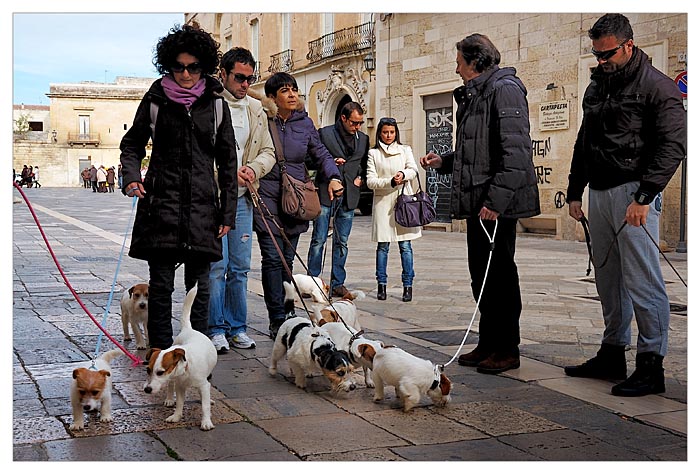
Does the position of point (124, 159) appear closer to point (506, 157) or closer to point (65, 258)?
point (506, 157)

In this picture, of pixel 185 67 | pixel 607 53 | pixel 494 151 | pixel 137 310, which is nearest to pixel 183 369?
pixel 185 67

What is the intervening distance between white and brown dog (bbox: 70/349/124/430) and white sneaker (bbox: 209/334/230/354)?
1.52 m

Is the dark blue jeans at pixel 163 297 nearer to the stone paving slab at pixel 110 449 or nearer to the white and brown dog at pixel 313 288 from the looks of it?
the stone paving slab at pixel 110 449

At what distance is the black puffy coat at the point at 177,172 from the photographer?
434 centimetres

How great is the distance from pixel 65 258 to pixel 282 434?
8866 mm

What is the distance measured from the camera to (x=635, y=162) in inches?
174

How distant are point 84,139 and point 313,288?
101 feet

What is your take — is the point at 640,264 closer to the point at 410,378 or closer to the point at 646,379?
the point at 646,379

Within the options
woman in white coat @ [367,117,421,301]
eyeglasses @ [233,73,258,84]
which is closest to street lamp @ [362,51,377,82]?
woman in white coat @ [367,117,421,301]

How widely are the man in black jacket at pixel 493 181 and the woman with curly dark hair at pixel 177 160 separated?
128 cm

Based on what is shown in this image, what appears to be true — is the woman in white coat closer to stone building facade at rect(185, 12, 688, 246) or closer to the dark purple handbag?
the dark purple handbag

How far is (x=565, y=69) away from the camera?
608 inches

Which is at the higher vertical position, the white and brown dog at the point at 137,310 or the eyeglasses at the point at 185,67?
the eyeglasses at the point at 185,67

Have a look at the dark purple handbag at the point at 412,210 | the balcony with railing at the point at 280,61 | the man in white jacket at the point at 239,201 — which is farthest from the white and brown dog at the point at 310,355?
the balcony with railing at the point at 280,61
